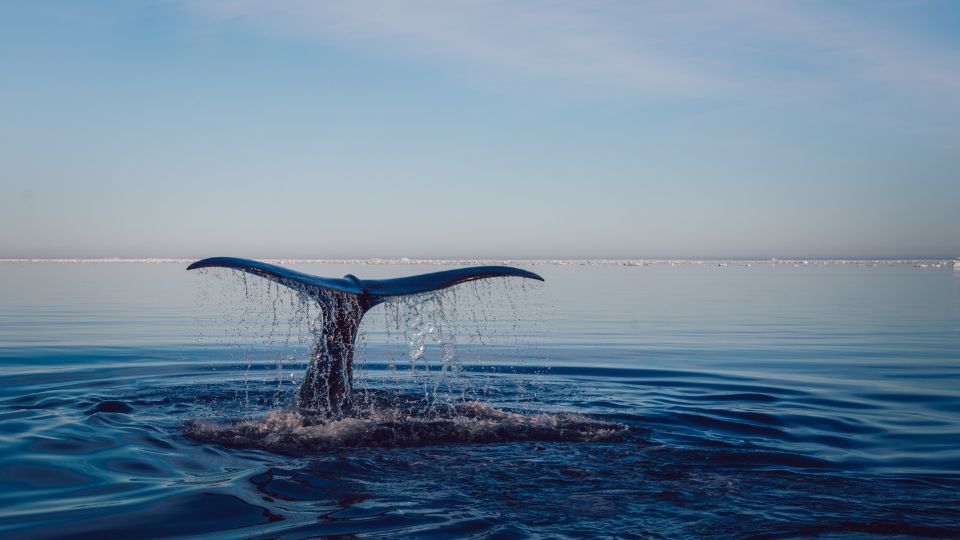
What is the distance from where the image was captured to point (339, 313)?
28.3ft

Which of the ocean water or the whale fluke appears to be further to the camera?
the whale fluke

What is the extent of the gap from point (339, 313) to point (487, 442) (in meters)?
2.03

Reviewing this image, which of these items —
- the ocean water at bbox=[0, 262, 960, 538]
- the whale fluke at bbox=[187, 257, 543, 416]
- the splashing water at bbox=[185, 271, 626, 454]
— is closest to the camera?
the ocean water at bbox=[0, 262, 960, 538]

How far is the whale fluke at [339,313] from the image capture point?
8.02 m

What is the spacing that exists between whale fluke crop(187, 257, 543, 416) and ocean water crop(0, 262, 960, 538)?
0.80 feet

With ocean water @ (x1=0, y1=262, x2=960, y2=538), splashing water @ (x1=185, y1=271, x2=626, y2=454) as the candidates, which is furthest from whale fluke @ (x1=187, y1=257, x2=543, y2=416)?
ocean water @ (x1=0, y1=262, x2=960, y2=538)

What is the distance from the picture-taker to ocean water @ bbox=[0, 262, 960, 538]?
5.37m

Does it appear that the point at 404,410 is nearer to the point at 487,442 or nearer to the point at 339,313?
the point at 339,313

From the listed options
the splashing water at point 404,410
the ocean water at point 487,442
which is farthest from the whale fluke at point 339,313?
the ocean water at point 487,442

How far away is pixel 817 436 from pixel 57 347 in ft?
44.5

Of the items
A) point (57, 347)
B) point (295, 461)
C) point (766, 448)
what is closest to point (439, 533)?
point (295, 461)

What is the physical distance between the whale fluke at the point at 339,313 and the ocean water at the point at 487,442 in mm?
245

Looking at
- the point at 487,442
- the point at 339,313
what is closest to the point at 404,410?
the point at 339,313

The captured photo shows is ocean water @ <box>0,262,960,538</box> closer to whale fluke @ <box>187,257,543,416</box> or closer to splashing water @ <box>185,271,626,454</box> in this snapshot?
splashing water @ <box>185,271,626,454</box>
